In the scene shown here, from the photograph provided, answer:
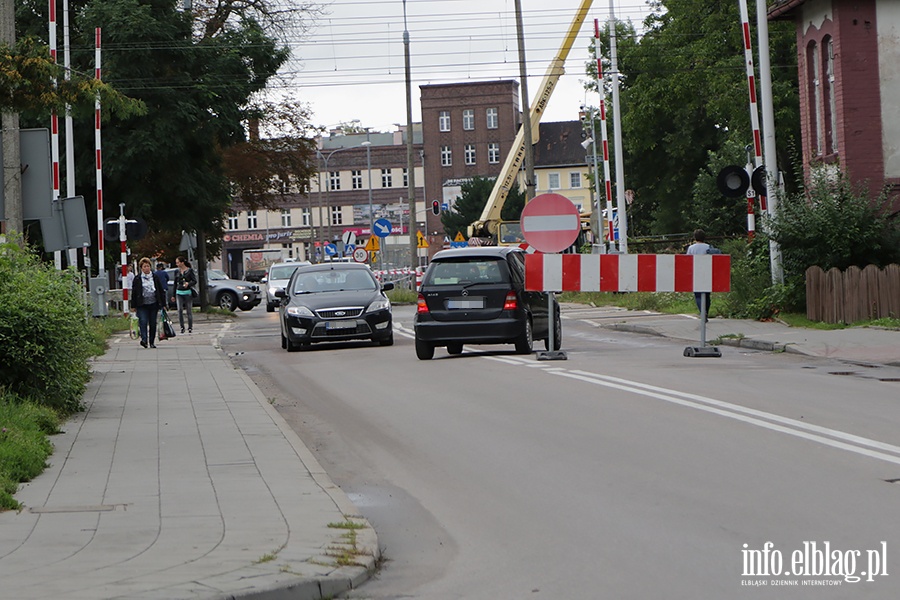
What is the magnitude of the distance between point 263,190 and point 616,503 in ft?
151

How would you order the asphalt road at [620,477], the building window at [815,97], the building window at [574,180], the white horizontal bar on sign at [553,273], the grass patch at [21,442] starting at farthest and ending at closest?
the building window at [574,180] < the building window at [815,97] < the white horizontal bar on sign at [553,273] < the grass patch at [21,442] < the asphalt road at [620,477]

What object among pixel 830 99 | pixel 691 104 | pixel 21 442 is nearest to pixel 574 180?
pixel 691 104

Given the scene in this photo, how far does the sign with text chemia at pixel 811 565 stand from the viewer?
6230mm

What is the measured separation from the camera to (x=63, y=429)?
1232cm

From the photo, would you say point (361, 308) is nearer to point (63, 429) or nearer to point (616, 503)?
point (63, 429)

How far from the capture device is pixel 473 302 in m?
20.2

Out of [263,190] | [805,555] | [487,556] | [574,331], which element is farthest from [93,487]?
[263,190]

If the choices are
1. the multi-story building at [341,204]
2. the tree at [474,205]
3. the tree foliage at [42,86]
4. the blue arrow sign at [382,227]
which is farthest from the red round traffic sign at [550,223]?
the multi-story building at [341,204]

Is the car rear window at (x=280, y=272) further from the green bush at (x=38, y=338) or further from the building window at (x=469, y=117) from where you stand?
the building window at (x=469, y=117)

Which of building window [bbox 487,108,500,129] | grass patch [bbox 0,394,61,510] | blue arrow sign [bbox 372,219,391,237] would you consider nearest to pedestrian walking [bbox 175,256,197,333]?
blue arrow sign [bbox 372,219,391,237]

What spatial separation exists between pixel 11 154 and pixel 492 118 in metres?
115

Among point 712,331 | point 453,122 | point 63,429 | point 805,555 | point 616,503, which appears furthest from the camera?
point 453,122

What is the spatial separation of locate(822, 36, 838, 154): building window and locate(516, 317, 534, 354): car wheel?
12.1 meters

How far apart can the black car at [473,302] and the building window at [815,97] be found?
512 inches
